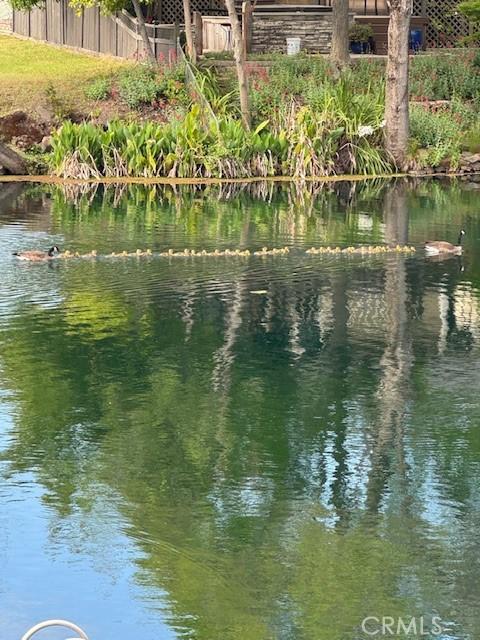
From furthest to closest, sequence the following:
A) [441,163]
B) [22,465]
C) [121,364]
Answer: [441,163]
[121,364]
[22,465]

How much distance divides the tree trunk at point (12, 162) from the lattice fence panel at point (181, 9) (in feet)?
40.1

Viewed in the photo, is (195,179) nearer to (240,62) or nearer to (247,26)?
(240,62)

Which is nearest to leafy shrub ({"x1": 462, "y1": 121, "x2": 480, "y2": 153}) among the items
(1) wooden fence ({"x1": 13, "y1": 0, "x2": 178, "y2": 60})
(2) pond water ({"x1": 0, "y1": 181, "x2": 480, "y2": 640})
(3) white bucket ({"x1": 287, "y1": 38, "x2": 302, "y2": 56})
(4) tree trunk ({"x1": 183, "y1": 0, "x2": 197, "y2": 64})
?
(3) white bucket ({"x1": 287, "y1": 38, "x2": 302, "y2": 56})

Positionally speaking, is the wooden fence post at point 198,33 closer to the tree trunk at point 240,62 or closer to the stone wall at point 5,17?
the tree trunk at point 240,62

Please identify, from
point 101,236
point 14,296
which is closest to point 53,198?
point 101,236

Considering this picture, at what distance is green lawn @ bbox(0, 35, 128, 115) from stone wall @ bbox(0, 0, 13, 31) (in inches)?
258

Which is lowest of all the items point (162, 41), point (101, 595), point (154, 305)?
point (101, 595)

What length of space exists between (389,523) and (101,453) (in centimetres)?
377

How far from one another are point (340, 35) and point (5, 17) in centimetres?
1908

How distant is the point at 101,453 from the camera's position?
1745 cm

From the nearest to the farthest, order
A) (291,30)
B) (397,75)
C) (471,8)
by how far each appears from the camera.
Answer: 1. (397,75)
2. (471,8)
3. (291,30)

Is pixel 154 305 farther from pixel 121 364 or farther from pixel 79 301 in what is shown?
pixel 121 364

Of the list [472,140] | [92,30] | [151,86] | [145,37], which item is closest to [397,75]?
[472,140]

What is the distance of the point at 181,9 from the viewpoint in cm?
5381
